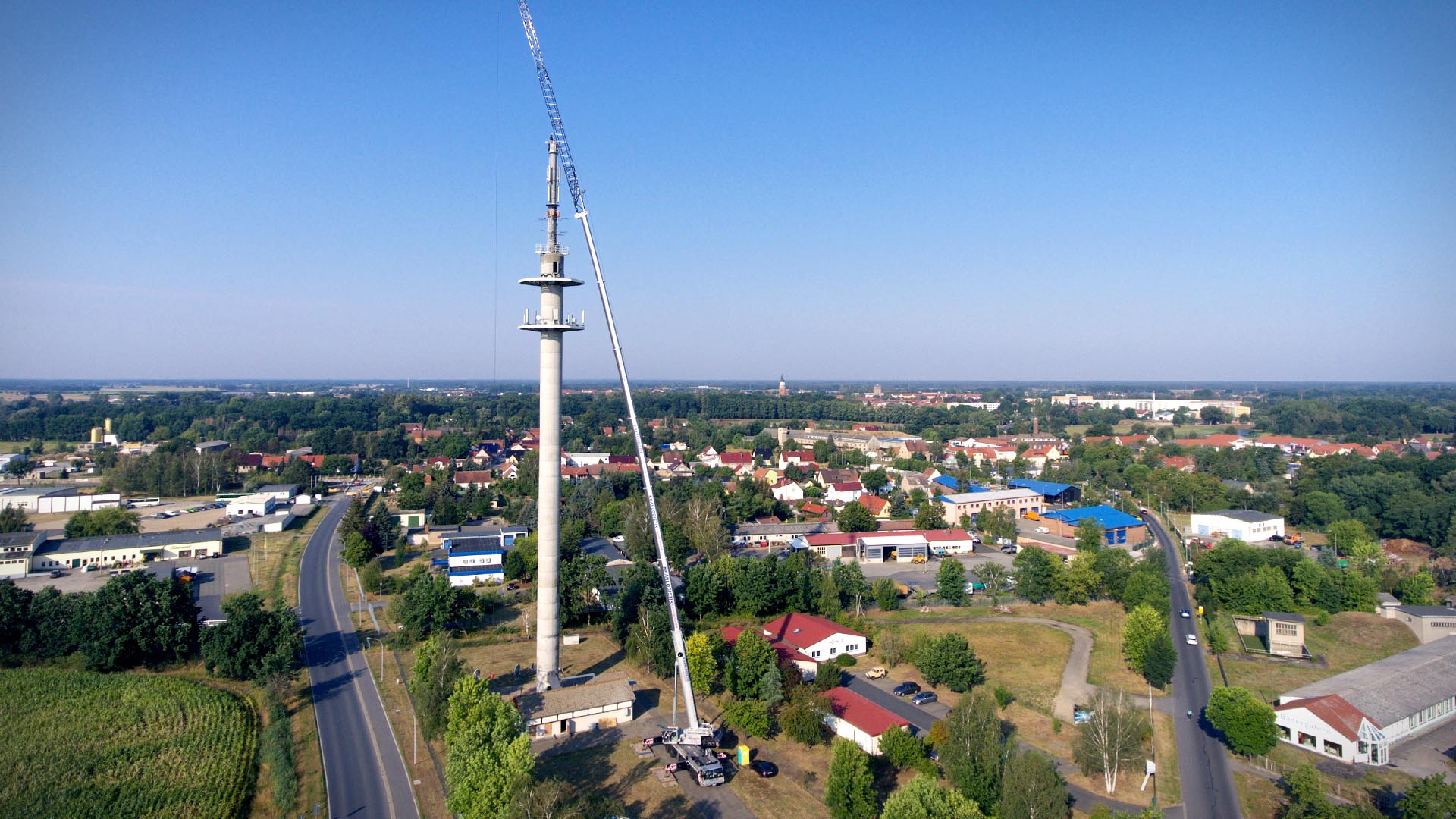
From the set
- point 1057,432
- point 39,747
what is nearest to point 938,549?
point 39,747

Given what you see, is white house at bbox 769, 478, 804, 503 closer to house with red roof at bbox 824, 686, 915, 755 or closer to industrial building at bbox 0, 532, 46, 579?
house with red roof at bbox 824, 686, 915, 755

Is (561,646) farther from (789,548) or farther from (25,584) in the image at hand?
(25,584)

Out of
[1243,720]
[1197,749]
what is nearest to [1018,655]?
[1197,749]

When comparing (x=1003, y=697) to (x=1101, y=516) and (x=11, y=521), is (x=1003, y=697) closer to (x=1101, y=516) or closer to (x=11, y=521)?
(x=1101, y=516)

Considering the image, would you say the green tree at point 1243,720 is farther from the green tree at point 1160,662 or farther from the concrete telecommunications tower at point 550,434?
the concrete telecommunications tower at point 550,434

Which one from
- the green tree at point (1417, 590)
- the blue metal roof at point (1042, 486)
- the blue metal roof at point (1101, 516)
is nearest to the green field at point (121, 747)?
the green tree at point (1417, 590)
